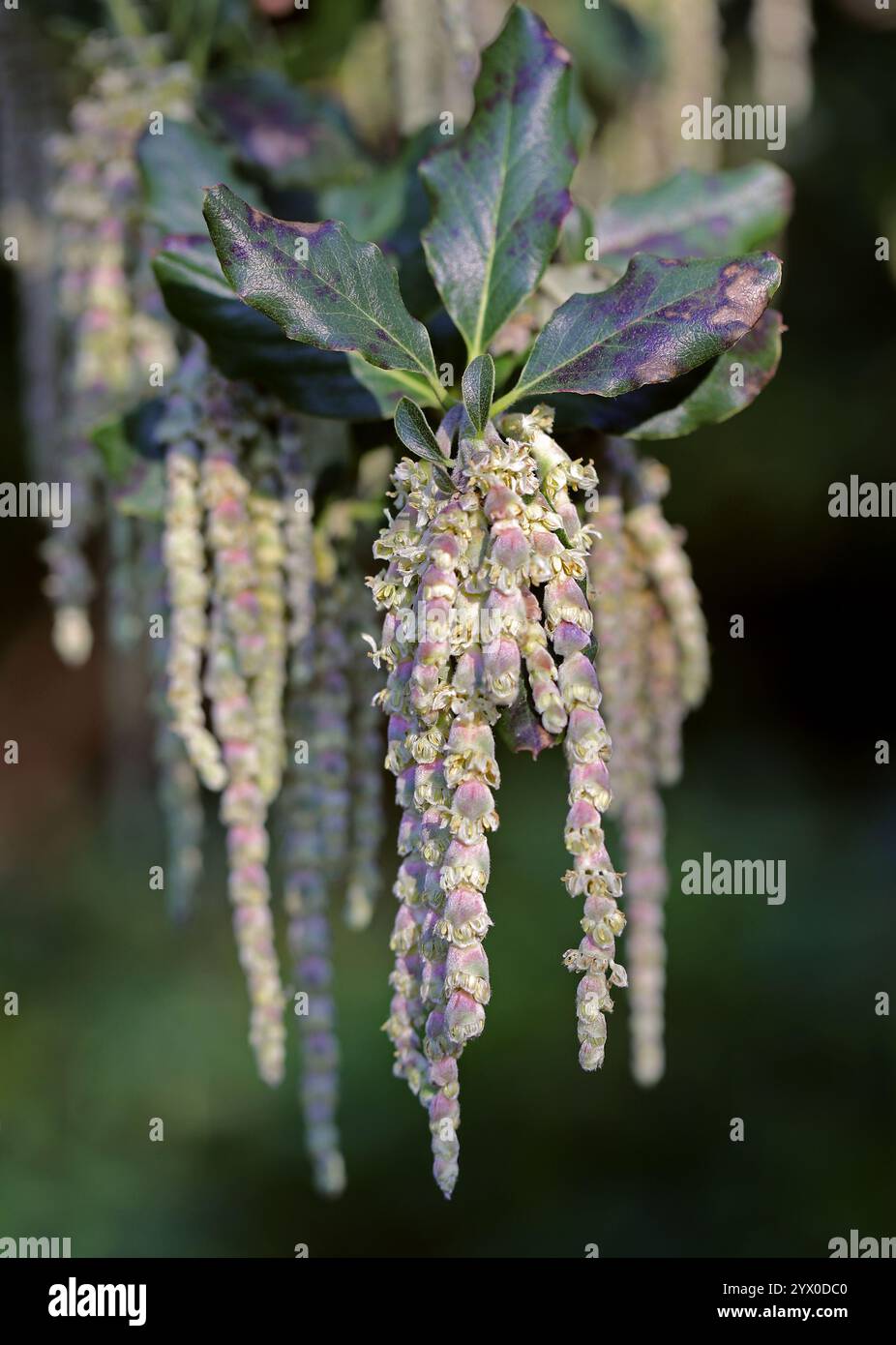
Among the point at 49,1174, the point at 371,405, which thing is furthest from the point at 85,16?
the point at 49,1174

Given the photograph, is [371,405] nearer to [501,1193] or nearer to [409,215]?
[409,215]

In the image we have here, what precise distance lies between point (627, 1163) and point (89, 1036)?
131 cm

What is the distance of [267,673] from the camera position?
0.90 m

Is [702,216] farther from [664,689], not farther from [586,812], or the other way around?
[586,812]

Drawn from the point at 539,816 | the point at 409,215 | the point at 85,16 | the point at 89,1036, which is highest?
the point at 85,16

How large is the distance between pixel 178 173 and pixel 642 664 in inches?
22.8

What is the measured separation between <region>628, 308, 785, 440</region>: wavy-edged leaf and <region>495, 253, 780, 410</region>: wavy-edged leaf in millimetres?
137

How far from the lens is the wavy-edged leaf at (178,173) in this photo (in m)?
0.99

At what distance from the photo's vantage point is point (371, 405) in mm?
861
